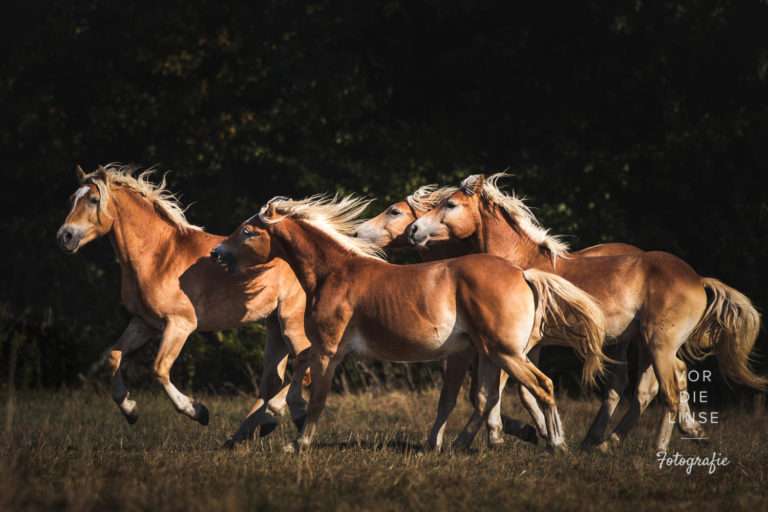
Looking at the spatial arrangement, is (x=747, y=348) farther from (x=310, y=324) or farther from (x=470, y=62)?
(x=470, y=62)

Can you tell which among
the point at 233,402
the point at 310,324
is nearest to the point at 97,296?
the point at 233,402

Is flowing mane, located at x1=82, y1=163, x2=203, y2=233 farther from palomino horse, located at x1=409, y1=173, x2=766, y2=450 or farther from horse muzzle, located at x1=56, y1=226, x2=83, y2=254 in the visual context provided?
palomino horse, located at x1=409, y1=173, x2=766, y2=450

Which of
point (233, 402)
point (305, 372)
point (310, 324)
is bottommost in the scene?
point (233, 402)

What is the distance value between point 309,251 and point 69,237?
2.28 m

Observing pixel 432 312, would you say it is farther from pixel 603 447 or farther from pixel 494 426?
pixel 603 447

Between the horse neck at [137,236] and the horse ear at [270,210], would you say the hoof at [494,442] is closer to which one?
the horse ear at [270,210]

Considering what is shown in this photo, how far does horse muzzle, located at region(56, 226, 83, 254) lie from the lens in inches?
374

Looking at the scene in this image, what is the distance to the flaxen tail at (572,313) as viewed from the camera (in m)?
8.07

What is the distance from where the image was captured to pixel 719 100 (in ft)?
48.8

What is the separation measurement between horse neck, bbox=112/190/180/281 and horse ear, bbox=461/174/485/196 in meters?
2.63

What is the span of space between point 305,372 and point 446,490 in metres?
3.00

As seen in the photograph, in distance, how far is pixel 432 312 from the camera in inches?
317

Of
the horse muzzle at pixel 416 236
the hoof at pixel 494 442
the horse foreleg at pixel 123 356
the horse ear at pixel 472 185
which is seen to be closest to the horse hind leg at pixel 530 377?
the hoof at pixel 494 442

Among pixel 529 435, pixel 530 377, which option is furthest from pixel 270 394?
pixel 530 377
